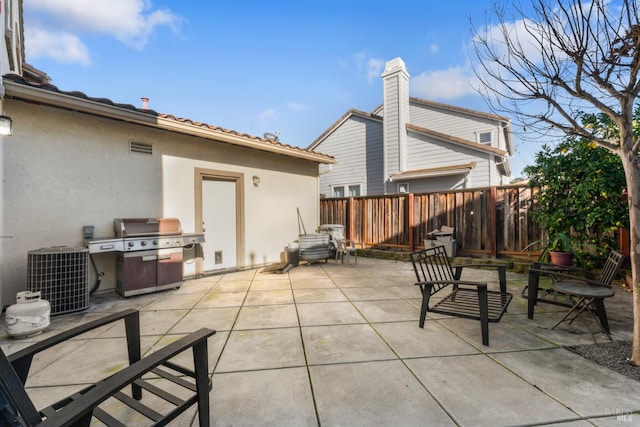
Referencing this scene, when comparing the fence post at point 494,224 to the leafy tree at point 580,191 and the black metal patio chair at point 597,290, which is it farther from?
the black metal patio chair at point 597,290

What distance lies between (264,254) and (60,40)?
24.4ft

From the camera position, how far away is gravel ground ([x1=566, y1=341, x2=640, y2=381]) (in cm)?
208

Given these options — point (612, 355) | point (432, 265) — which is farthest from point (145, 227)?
point (612, 355)

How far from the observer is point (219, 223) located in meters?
5.82

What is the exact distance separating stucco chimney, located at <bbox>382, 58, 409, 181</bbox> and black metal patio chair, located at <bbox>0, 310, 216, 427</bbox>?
30.1ft

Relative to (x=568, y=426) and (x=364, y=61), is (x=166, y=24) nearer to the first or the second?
(x=364, y=61)

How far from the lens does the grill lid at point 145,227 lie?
13.8 ft

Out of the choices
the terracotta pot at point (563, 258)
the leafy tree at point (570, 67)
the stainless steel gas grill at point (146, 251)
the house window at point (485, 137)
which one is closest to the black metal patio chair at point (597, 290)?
the leafy tree at point (570, 67)

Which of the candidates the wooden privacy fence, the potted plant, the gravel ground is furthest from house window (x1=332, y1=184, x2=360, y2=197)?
the gravel ground

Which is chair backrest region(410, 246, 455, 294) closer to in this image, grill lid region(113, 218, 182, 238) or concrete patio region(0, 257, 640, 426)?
concrete patio region(0, 257, 640, 426)

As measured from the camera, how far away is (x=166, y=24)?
6.38 metres

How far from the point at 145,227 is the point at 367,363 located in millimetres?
4039

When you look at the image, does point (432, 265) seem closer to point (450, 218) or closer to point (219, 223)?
point (450, 218)

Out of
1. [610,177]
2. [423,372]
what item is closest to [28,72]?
[423,372]
